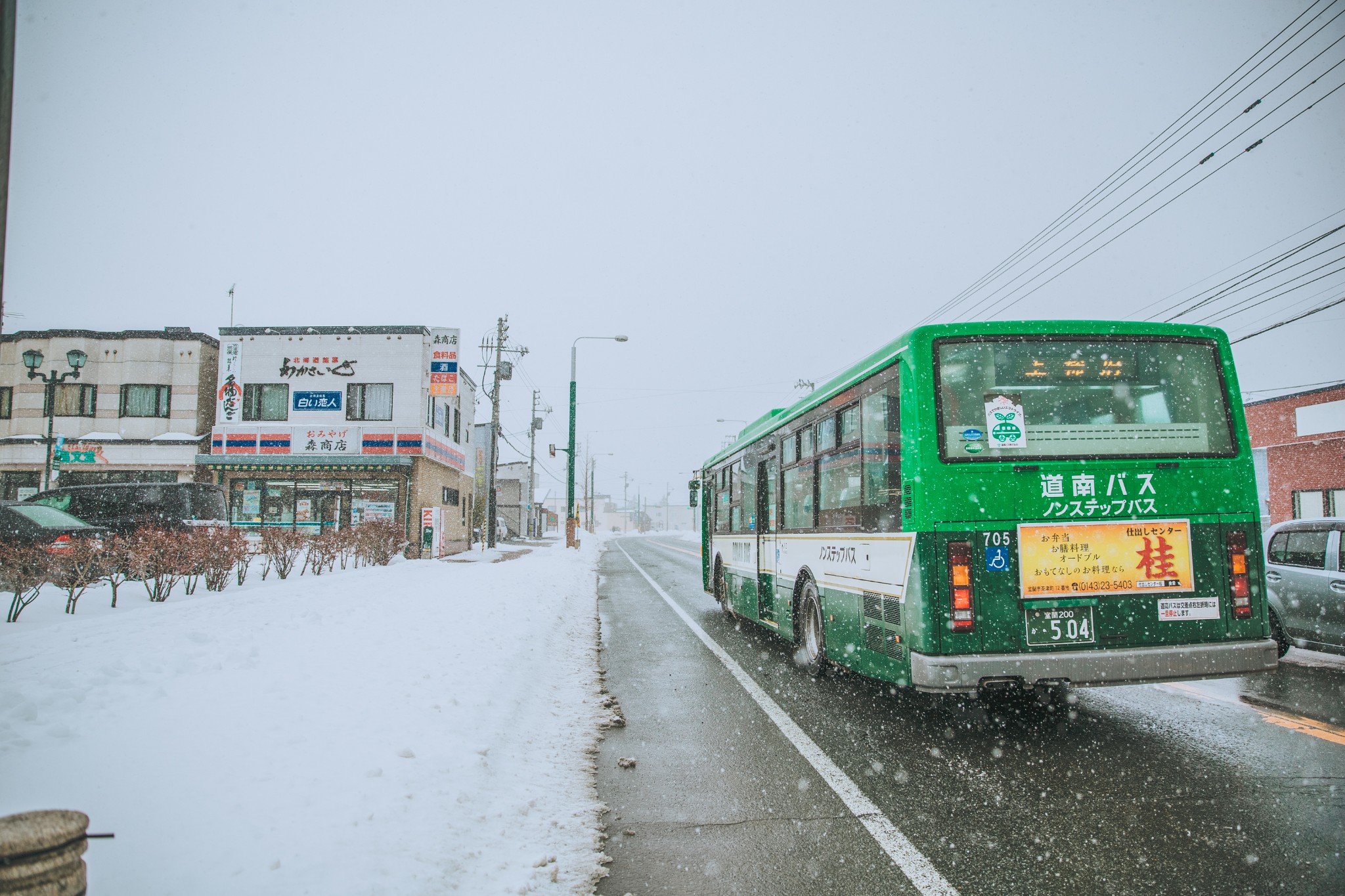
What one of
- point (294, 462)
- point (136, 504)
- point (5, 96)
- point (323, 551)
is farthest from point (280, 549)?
point (294, 462)

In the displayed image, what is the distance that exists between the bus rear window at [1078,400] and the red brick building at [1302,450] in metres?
21.6

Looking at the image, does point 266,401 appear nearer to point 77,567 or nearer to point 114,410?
point 114,410

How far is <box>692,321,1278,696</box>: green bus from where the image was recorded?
498 cm

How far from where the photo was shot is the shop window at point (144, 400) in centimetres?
2881

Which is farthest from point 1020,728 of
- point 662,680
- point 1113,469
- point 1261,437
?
point 1261,437

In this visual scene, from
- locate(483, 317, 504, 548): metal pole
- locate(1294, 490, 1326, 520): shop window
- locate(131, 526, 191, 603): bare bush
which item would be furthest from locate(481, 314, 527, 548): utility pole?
locate(1294, 490, 1326, 520): shop window

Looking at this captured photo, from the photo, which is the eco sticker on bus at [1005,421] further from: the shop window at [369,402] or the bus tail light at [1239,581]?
the shop window at [369,402]

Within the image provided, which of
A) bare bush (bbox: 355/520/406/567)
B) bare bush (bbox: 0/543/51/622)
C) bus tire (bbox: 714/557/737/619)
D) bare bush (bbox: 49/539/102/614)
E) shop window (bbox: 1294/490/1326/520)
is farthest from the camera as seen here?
shop window (bbox: 1294/490/1326/520)

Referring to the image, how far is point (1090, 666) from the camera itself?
16.0 feet

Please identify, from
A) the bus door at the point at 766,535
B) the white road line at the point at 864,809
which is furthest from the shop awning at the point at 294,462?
the white road line at the point at 864,809

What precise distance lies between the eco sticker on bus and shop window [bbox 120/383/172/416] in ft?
106

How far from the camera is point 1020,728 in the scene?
567cm

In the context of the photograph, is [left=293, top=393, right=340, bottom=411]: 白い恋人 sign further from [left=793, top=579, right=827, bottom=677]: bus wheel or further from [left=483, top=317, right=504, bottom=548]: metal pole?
[left=793, top=579, right=827, bottom=677]: bus wheel

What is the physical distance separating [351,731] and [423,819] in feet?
3.98
